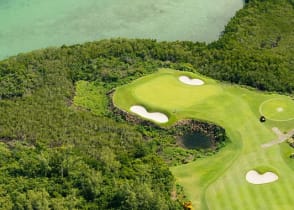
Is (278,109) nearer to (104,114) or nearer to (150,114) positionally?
(150,114)

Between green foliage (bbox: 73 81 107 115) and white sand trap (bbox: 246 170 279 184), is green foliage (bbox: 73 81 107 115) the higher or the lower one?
the higher one

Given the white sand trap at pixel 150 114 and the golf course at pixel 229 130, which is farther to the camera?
the white sand trap at pixel 150 114

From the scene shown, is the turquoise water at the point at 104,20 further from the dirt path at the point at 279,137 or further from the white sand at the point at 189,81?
the dirt path at the point at 279,137

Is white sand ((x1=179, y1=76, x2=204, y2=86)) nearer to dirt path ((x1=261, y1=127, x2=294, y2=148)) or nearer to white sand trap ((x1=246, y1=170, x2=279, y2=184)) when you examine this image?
dirt path ((x1=261, y1=127, x2=294, y2=148))

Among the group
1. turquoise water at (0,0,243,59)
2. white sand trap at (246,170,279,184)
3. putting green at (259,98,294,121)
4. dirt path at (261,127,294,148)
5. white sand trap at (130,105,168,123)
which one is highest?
turquoise water at (0,0,243,59)

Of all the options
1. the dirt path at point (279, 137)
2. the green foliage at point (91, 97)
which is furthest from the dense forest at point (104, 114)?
the dirt path at point (279, 137)

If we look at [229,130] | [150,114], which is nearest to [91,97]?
[150,114]

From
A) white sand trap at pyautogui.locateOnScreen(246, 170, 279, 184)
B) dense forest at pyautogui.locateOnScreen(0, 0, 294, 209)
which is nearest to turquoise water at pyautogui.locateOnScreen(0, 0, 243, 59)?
dense forest at pyautogui.locateOnScreen(0, 0, 294, 209)

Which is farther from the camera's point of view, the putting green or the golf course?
the putting green
